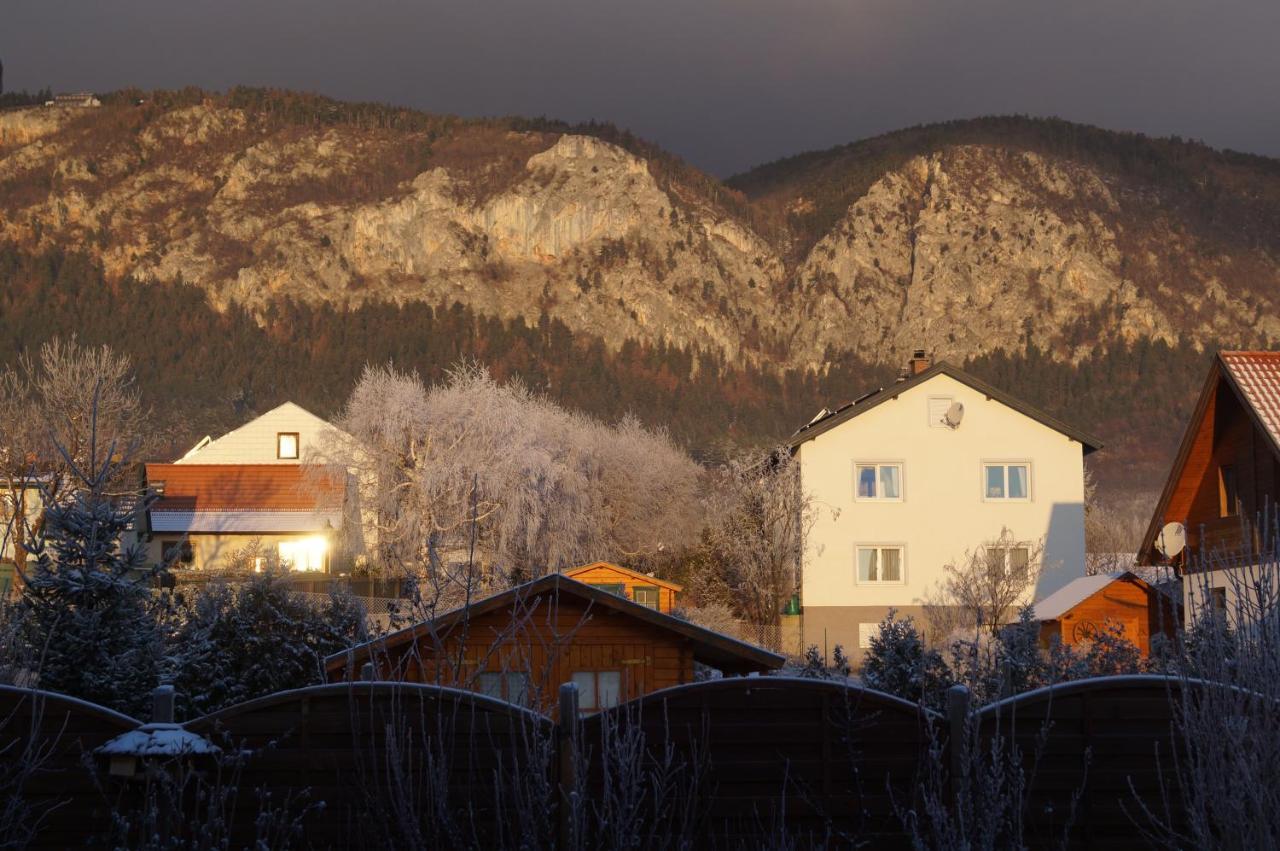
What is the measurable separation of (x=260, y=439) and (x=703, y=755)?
214 ft

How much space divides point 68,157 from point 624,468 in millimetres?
121188

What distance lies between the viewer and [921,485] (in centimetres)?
4947

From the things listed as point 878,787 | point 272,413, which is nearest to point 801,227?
point 272,413

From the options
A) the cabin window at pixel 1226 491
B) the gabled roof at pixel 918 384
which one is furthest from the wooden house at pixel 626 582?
the cabin window at pixel 1226 491

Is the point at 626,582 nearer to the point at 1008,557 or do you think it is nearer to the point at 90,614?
the point at 1008,557

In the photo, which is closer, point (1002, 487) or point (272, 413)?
point (1002, 487)

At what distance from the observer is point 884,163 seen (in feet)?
539

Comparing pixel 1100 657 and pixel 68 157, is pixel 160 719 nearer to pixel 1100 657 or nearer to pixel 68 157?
pixel 1100 657

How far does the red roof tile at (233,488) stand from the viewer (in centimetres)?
6347

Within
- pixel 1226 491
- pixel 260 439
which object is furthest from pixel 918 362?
pixel 260 439

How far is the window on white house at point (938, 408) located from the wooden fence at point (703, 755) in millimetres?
40570

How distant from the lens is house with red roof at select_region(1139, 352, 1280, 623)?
969 inches

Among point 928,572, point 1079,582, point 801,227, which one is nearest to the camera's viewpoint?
point 1079,582

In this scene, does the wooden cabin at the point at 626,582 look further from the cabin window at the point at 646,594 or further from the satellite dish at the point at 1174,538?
the satellite dish at the point at 1174,538
